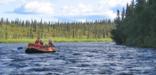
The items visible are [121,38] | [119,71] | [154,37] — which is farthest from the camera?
[121,38]

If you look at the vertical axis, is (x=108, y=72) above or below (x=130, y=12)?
below

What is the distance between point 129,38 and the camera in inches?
6905

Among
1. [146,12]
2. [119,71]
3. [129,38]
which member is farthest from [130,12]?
[119,71]

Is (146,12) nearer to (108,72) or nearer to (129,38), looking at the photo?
(129,38)

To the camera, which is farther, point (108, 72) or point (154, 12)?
point (154, 12)

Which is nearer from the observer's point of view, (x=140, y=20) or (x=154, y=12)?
(x=154, y=12)

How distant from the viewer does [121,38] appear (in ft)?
641

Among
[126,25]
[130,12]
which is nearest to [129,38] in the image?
[126,25]

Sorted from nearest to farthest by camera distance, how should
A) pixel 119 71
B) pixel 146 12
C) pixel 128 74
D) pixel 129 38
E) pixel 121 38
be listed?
pixel 128 74 → pixel 119 71 → pixel 146 12 → pixel 129 38 → pixel 121 38

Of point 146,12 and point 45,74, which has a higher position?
point 146,12

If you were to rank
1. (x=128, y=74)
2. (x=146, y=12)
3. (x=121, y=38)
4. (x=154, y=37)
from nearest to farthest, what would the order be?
(x=128, y=74), (x=154, y=37), (x=146, y=12), (x=121, y=38)

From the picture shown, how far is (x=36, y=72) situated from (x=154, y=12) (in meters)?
A: 99.3

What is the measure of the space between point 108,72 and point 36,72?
25.0ft

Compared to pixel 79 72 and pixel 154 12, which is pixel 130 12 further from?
pixel 79 72
